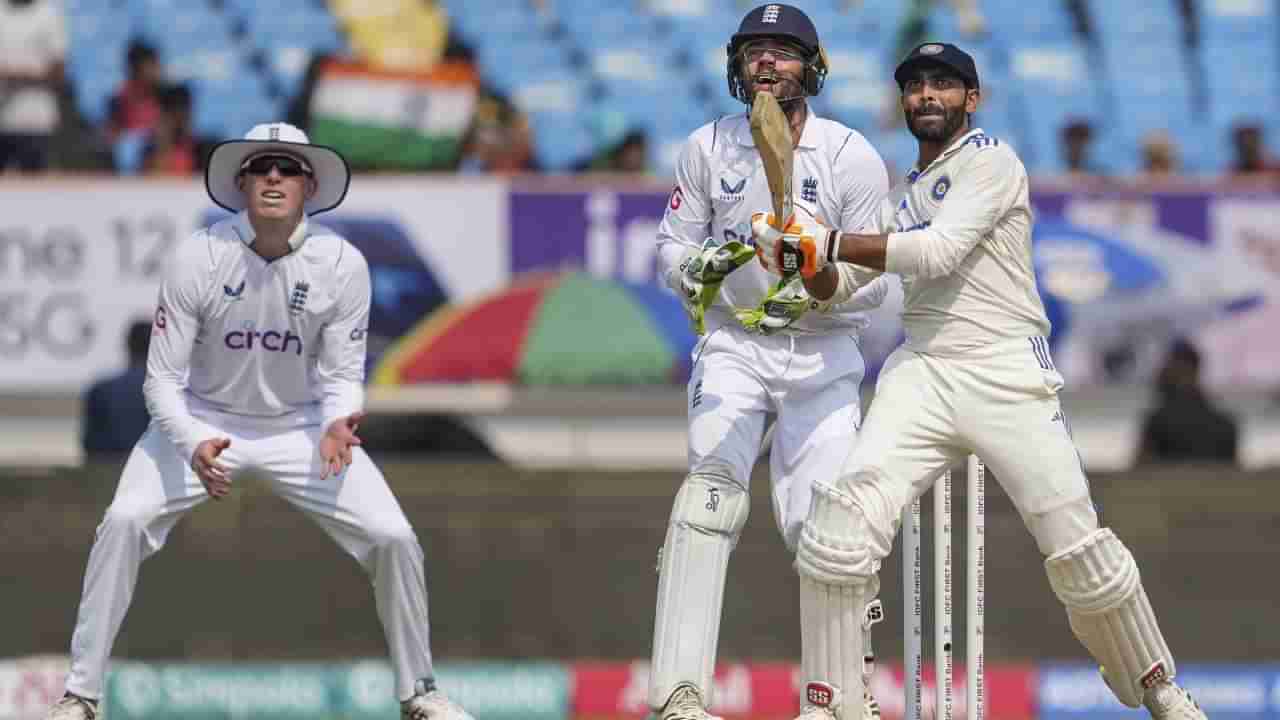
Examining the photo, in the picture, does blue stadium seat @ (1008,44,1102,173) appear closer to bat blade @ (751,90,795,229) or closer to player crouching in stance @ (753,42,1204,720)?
player crouching in stance @ (753,42,1204,720)

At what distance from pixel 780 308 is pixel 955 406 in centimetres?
60

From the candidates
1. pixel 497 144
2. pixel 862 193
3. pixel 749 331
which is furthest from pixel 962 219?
pixel 497 144

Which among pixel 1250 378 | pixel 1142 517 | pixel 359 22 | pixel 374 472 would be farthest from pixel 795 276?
pixel 359 22

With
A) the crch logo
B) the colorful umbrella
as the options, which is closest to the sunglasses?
the crch logo

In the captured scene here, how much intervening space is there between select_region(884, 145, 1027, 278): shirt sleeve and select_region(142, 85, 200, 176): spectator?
270 inches

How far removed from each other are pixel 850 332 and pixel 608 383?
18.0 feet

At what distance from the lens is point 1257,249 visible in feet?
38.9

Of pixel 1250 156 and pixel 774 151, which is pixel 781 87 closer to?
pixel 774 151

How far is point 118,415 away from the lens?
32.9 feet

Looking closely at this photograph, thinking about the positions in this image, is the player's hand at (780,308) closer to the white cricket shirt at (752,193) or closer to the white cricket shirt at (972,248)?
the white cricket shirt at (752,193)

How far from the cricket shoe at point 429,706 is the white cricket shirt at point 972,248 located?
171 cm

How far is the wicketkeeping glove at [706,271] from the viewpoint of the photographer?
5.85m

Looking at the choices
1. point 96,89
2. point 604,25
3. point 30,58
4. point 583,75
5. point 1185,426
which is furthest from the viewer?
point 604,25

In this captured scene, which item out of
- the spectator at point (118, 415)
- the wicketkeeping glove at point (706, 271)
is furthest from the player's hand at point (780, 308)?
the spectator at point (118, 415)
